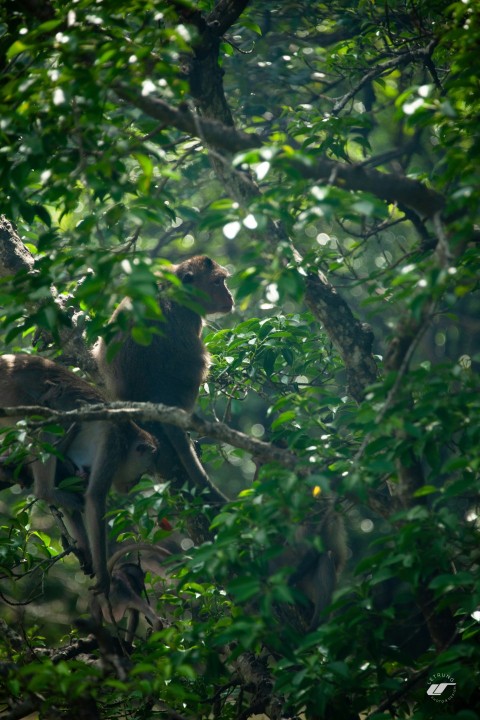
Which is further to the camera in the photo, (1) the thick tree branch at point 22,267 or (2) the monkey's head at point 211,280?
(2) the monkey's head at point 211,280

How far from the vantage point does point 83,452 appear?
575 cm

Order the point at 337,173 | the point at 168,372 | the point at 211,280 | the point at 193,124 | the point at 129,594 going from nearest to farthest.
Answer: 1. the point at 337,173
2. the point at 193,124
3. the point at 129,594
4. the point at 168,372
5. the point at 211,280

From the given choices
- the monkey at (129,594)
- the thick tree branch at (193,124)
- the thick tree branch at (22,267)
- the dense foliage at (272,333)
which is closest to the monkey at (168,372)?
the thick tree branch at (22,267)

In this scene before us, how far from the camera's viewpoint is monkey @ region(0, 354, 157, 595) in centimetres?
506

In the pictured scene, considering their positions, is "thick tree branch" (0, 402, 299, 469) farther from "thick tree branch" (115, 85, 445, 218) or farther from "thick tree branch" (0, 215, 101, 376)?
"thick tree branch" (0, 215, 101, 376)

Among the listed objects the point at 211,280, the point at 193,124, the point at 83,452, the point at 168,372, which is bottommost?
the point at 83,452

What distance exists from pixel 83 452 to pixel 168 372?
89 centimetres

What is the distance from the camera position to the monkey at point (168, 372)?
17.6ft

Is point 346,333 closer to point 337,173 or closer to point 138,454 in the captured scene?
point 337,173

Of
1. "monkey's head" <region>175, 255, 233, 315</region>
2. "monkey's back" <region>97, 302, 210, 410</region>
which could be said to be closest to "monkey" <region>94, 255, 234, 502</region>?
"monkey's back" <region>97, 302, 210, 410</region>

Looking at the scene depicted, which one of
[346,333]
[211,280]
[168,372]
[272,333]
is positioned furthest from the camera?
[211,280]

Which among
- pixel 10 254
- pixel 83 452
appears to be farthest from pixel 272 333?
pixel 10 254

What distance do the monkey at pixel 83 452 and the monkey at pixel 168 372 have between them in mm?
146

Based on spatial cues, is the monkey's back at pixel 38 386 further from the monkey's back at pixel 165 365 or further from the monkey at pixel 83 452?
the monkey's back at pixel 165 365
